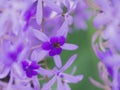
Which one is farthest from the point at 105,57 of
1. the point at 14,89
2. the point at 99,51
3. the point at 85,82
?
the point at 85,82

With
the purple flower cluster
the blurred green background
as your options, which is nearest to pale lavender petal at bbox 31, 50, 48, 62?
the purple flower cluster

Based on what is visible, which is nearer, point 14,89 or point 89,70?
point 14,89

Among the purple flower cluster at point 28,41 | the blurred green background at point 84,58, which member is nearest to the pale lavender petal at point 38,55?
the purple flower cluster at point 28,41

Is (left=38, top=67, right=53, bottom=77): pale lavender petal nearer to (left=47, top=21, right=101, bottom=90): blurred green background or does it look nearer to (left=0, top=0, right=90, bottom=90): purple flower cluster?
(left=0, top=0, right=90, bottom=90): purple flower cluster

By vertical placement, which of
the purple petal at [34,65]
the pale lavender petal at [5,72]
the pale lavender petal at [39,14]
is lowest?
the pale lavender petal at [5,72]

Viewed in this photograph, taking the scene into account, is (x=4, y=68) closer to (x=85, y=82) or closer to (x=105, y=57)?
(x=105, y=57)

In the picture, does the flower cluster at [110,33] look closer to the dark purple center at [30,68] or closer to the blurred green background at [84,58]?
the dark purple center at [30,68]

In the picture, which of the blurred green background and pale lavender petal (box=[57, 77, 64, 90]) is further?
the blurred green background

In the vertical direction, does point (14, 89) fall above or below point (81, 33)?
below
